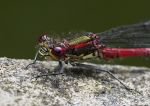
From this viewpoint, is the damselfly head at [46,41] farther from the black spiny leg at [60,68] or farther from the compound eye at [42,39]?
the black spiny leg at [60,68]

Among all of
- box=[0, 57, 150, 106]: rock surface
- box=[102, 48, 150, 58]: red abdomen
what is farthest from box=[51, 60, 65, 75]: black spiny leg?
box=[102, 48, 150, 58]: red abdomen

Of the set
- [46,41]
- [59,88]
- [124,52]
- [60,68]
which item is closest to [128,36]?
[124,52]

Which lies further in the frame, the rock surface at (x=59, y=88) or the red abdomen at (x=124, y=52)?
the red abdomen at (x=124, y=52)

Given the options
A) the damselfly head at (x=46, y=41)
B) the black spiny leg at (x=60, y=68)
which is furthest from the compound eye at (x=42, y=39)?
the black spiny leg at (x=60, y=68)

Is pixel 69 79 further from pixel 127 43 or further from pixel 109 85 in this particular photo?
pixel 127 43

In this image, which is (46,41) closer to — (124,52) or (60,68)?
(60,68)

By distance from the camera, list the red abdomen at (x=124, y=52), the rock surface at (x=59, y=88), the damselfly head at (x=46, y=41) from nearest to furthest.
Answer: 1. the rock surface at (x=59, y=88)
2. the damselfly head at (x=46, y=41)
3. the red abdomen at (x=124, y=52)
